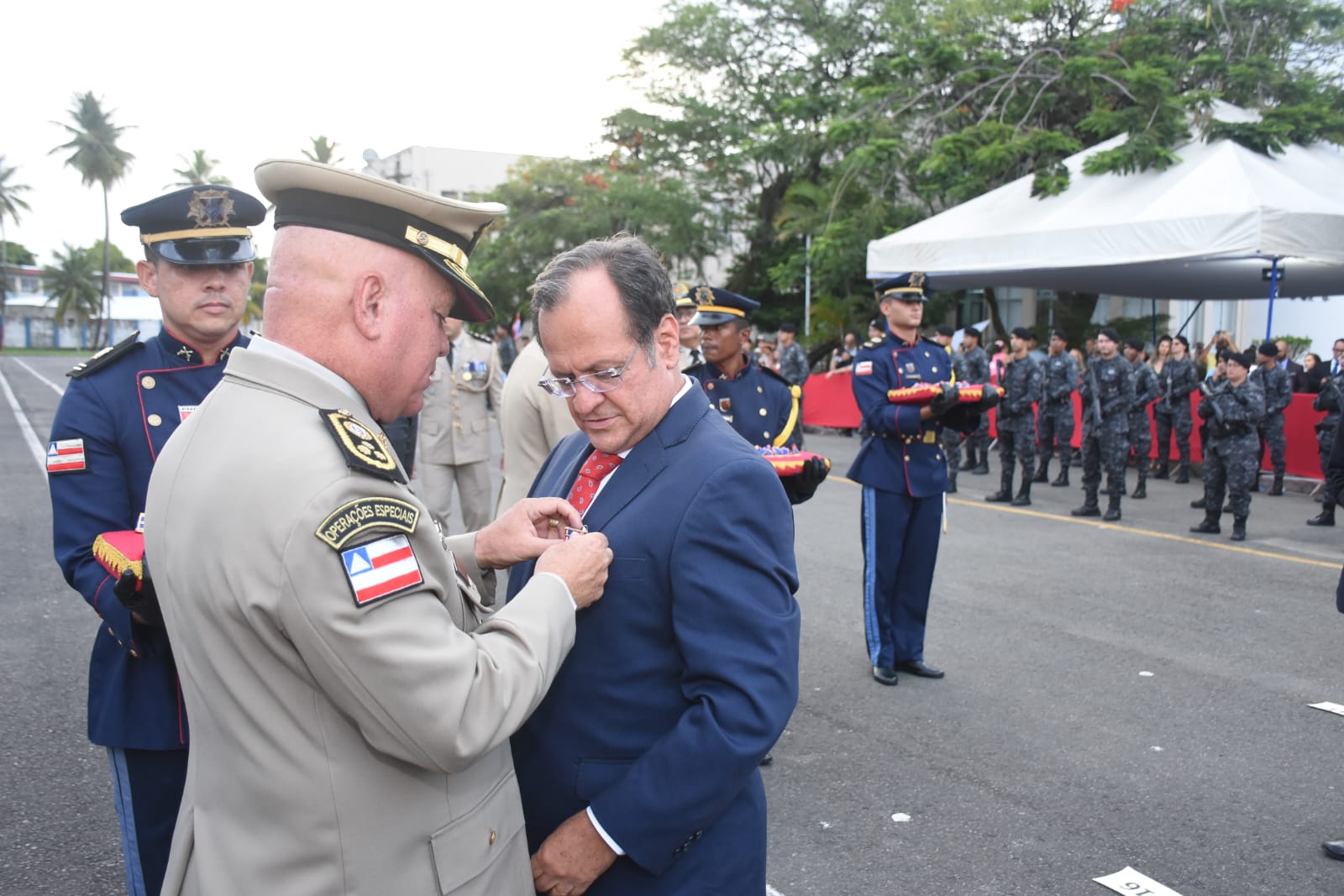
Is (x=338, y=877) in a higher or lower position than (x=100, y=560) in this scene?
lower

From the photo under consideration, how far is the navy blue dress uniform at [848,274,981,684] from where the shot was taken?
17.4 feet

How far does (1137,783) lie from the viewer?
157 inches

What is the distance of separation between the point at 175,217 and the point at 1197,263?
1336 cm

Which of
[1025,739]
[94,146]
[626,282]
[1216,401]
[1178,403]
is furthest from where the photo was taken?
[94,146]

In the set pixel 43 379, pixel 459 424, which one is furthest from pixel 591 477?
pixel 43 379

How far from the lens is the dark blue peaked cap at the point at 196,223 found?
2492 millimetres

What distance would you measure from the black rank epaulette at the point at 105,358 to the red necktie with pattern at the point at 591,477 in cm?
130

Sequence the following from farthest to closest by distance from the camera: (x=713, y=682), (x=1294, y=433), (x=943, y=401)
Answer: (x=1294, y=433)
(x=943, y=401)
(x=713, y=682)

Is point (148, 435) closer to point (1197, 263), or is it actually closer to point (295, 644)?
point (295, 644)

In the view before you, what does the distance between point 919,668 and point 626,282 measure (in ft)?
13.5

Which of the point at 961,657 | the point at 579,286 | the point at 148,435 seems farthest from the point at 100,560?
the point at 961,657

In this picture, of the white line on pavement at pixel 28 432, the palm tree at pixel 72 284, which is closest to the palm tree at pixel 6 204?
the palm tree at pixel 72 284

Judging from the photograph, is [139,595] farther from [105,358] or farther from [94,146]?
[94,146]

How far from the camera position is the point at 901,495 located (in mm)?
5379
